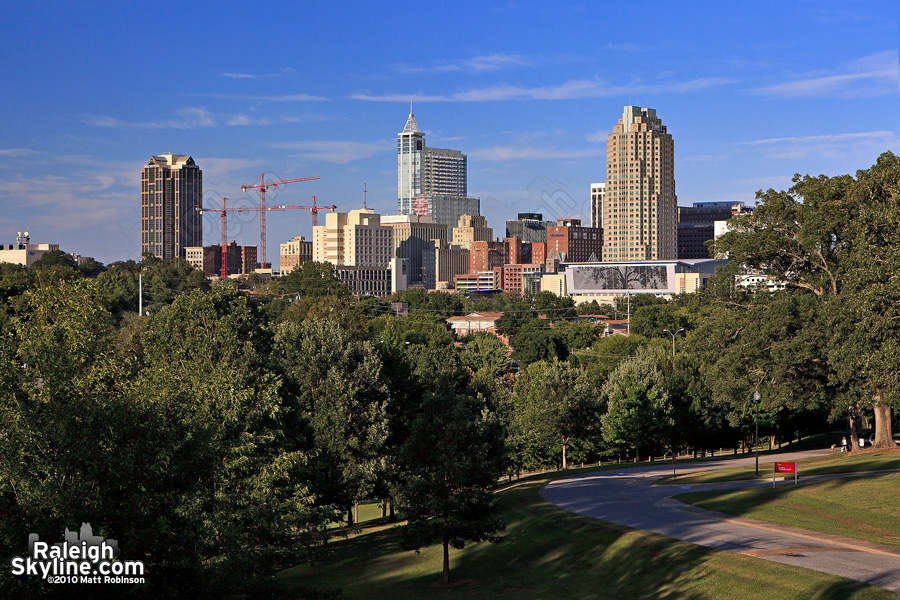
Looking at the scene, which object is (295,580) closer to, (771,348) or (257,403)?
(257,403)

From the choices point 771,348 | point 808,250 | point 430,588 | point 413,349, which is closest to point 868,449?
point 771,348

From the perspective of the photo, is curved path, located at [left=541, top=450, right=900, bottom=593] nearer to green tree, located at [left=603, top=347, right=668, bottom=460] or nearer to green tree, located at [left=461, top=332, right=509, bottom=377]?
green tree, located at [left=603, top=347, right=668, bottom=460]

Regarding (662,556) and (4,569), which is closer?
(4,569)

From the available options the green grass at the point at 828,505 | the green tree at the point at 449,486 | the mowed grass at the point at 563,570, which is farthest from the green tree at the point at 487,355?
the green tree at the point at 449,486

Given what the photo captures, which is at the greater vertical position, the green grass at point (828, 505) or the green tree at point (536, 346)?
the green tree at point (536, 346)

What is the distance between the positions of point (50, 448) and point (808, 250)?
51.8 meters

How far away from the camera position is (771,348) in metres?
58.7

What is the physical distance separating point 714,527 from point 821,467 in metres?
21.1

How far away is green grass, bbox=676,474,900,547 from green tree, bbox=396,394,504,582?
12.0 metres

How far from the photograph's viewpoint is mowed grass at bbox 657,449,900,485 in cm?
5258

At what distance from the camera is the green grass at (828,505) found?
121 feet

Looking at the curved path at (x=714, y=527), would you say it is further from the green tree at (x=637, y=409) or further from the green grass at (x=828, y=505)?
the green tree at (x=637, y=409)

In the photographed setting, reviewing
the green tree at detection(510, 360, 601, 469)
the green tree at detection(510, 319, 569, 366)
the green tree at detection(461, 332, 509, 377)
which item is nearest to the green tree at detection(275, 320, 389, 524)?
the green tree at detection(510, 360, 601, 469)

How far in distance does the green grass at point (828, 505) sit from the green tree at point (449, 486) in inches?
471
